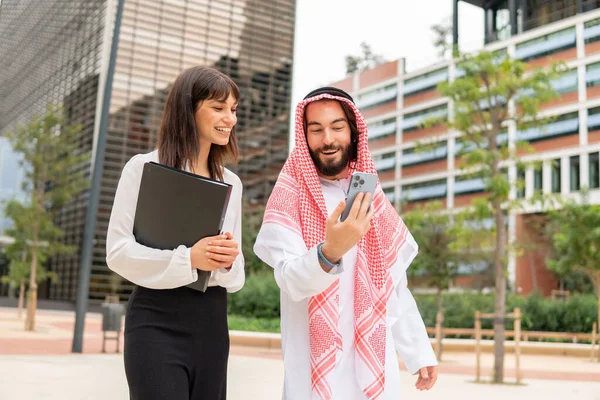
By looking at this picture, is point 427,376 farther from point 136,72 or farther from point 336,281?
point 136,72

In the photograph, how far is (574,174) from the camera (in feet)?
127

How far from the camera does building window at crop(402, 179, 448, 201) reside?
160 ft

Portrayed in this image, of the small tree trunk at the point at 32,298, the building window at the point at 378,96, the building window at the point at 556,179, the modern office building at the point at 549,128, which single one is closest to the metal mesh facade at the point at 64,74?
the modern office building at the point at 549,128

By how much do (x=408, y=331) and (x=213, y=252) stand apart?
79 centimetres

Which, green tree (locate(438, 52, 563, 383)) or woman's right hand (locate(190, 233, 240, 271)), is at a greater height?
green tree (locate(438, 52, 563, 383))

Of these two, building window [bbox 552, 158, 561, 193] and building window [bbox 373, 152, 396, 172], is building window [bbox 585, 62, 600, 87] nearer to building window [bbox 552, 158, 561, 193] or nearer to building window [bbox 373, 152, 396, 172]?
building window [bbox 552, 158, 561, 193]

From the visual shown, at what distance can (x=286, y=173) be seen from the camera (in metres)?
2.14

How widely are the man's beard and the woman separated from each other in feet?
0.92

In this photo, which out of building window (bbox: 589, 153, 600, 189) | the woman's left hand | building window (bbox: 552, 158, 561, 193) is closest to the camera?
the woman's left hand

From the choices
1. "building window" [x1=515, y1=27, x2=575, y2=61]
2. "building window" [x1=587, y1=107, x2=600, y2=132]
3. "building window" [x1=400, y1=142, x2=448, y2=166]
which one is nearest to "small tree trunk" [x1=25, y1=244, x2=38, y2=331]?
"building window" [x1=587, y1=107, x2=600, y2=132]

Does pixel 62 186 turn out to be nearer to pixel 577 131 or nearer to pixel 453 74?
pixel 577 131

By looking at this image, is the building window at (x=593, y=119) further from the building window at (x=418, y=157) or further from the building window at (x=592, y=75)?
the building window at (x=418, y=157)

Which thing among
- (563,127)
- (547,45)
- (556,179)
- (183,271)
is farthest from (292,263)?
(547,45)

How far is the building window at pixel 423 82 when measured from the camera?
4834 cm
